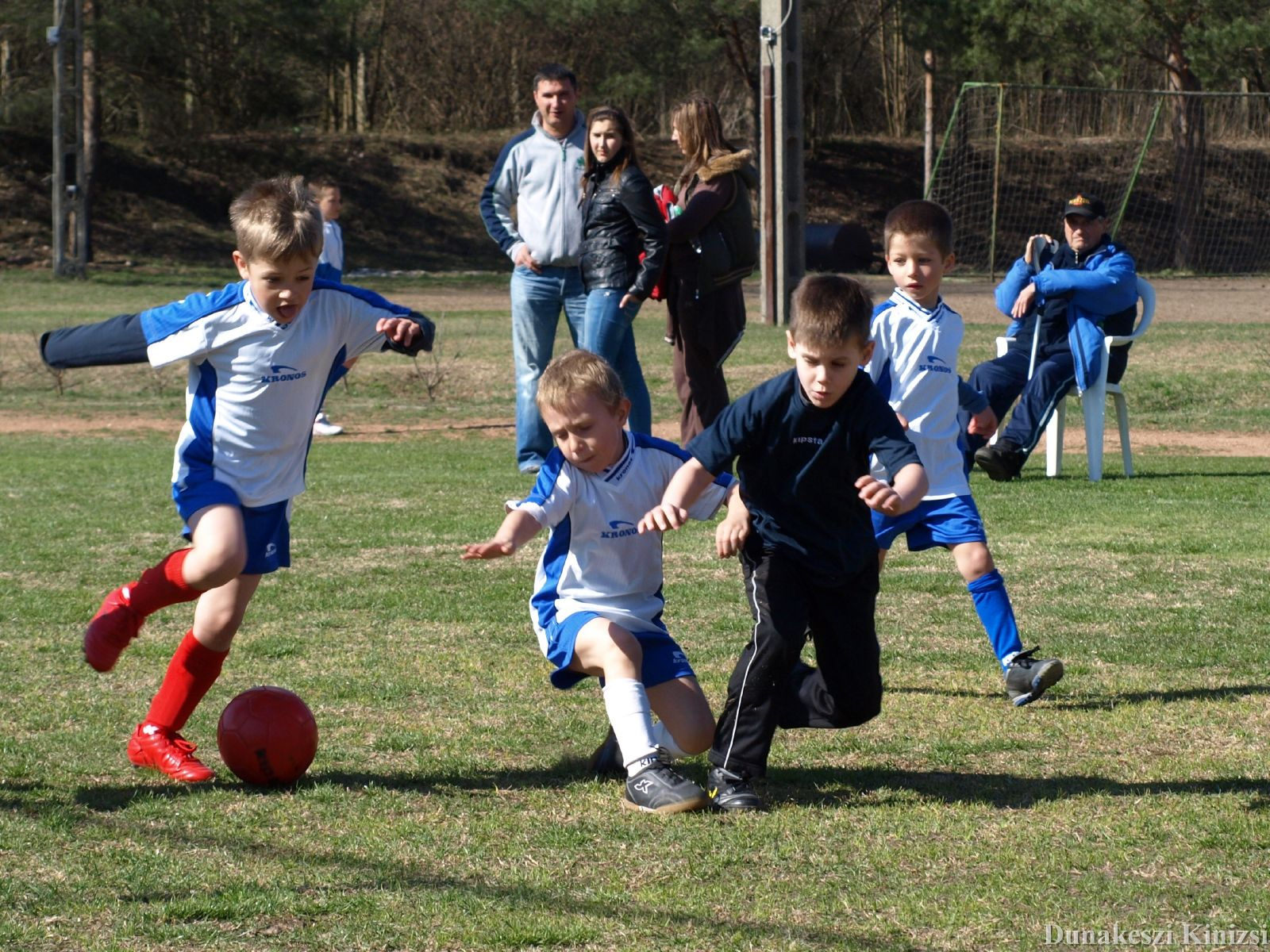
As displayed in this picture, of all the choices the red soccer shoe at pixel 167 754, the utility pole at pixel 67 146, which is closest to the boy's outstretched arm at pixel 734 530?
the red soccer shoe at pixel 167 754

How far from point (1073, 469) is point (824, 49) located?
30.1 m

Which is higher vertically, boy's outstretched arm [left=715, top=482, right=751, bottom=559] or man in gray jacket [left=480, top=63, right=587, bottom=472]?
man in gray jacket [left=480, top=63, right=587, bottom=472]

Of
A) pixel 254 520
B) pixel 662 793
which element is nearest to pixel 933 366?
pixel 662 793

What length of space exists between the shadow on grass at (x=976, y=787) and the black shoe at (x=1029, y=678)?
0.65m

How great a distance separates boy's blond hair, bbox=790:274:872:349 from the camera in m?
3.89

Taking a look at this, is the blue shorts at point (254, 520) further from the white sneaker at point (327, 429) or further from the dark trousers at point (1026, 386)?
the white sneaker at point (327, 429)

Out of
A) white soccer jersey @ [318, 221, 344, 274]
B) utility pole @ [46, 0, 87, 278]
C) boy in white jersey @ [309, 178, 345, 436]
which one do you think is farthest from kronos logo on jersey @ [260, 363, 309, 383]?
utility pole @ [46, 0, 87, 278]

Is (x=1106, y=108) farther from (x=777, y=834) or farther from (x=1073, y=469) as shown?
(x=777, y=834)

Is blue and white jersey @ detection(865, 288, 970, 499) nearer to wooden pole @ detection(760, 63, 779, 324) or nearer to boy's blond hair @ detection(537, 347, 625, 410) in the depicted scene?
boy's blond hair @ detection(537, 347, 625, 410)

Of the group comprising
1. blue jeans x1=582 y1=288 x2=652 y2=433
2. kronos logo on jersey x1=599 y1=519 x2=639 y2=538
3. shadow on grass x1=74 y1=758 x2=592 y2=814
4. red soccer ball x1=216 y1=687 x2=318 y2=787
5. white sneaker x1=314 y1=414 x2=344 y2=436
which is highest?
blue jeans x1=582 y1=288 x2=652 y2=433

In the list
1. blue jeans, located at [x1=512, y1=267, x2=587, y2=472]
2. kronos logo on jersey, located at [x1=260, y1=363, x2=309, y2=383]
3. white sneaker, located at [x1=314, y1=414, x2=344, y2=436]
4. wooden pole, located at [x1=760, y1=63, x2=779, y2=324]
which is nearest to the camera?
kronos logo on jersey, located at [x1=260, y1=363, x2=309, y2=383]

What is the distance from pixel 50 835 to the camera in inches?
145

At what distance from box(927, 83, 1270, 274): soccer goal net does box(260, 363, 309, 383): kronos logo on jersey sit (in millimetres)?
24092

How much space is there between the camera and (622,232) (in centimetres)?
869
